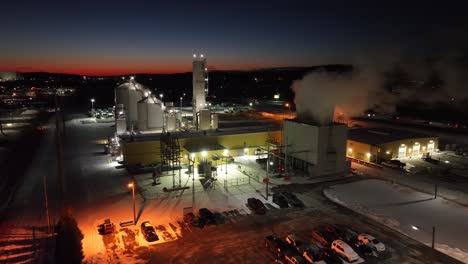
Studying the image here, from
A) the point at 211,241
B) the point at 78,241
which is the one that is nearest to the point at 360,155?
the point at 211,241

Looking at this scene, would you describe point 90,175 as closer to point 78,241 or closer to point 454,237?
point 78,241

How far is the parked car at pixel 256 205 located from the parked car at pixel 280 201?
1.10m

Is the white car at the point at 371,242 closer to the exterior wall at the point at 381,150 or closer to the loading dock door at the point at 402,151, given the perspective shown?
the exterior wall at the point at 381,150

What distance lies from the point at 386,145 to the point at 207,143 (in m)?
16.6

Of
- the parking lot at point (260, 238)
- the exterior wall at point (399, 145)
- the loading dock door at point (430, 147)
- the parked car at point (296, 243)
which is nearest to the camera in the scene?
the parking lot at point (260, 238)

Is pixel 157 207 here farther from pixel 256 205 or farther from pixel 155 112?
pixel 155 112

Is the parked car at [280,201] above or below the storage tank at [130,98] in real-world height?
below

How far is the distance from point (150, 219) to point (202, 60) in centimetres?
Answer: 2520

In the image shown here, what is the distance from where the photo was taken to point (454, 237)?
1552cm

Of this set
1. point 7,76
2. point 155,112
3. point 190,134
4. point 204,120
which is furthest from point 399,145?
point 7,76

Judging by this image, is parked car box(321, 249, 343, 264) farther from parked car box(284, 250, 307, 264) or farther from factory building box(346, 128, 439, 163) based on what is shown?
factory building box(346, 128, 439, 163)

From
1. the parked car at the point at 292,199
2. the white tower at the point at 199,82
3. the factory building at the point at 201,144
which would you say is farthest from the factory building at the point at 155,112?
the parked car at the point at 292,199

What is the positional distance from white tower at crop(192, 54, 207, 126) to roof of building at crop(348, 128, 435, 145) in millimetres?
17668

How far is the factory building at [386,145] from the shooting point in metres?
29.1
